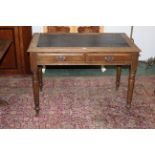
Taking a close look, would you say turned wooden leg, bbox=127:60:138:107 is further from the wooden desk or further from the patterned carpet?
the patterned carpet

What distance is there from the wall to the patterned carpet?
2.75 feet

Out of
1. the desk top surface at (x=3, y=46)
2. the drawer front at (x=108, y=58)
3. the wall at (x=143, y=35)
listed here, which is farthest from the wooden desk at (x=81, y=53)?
the wall at (x=143, y=35)

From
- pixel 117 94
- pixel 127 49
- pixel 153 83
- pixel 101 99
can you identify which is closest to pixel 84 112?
pixel 101 99

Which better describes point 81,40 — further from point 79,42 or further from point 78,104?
point 78,104

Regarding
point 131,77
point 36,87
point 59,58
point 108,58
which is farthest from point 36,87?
point 131,77

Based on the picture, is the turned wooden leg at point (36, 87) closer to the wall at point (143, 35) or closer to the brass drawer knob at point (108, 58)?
the brass drawer knob at point (108, 58)

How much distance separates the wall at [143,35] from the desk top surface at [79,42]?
4.58ft

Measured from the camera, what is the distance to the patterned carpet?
277 cm

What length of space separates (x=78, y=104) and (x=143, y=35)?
2.09 metres

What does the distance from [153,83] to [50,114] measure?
1695 mm

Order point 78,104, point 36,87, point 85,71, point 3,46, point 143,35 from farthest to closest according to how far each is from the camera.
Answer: point 143,35
point 85,71
point 78,104
point 3,46
point 36,87

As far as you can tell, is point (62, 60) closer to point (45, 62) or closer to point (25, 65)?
point (45, 62)

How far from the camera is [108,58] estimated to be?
260cm

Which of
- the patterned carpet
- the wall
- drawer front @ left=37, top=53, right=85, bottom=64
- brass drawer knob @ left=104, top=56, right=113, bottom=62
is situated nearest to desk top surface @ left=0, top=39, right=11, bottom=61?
drawer front @ left=37, top=53, right=85, bottom=64
